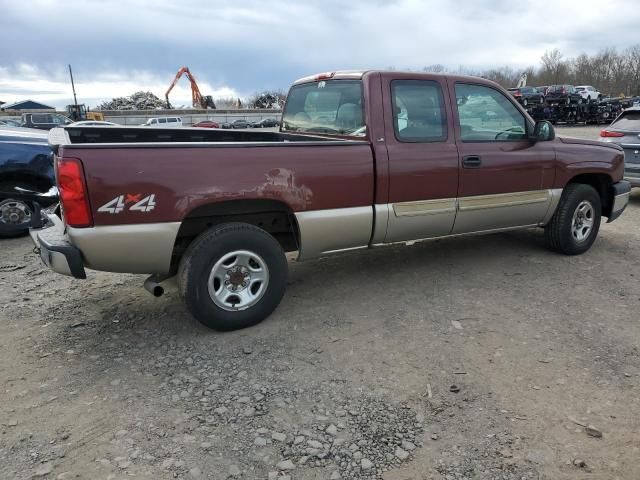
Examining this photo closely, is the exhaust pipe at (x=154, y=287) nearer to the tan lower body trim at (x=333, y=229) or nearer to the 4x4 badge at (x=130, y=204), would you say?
the 4x4 badge at (x=130, y=204)

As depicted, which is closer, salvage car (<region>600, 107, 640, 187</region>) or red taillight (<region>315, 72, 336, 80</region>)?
red taillight (<region>315, 72, 336, 80</region>)

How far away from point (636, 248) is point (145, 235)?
221 inches

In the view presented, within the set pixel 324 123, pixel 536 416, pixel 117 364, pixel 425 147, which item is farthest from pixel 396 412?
pixel 324 123

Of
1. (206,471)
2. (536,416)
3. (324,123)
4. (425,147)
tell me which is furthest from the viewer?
(324,123)

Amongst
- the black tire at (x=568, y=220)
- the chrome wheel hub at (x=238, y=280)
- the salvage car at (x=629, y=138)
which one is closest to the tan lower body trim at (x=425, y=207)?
the chrome wheel hub at (x=238, y=280)

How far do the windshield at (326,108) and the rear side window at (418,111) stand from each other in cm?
32

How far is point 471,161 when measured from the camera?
15.0ft

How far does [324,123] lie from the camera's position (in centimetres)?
479

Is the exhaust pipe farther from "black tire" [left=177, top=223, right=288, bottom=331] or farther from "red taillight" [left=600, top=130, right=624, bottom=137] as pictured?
"red taillight" [left=600, top=130, right=624, bottom=137]

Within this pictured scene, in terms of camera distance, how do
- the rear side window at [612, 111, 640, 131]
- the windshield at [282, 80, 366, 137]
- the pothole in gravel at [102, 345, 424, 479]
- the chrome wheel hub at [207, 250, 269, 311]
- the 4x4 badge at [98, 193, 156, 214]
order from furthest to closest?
1. the rear side window at [612, 111, 640, 131]
2. the windshield at [282, 80, 366, 137]
3. the chrome wheel hub at [207, 250, 269, 311]
4. the 4x4 badge at [98, 193, 156, 214]
5. the pothole in gravel at [102, 345, 424, 479]

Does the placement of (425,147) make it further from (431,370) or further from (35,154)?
(35,154)

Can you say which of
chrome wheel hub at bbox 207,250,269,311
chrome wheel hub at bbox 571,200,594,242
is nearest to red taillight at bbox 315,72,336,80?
chrome wheel hub at bbox 207,250,269,311

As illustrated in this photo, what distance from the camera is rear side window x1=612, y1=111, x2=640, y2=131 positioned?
28.1 ft

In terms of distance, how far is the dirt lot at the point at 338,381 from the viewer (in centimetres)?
252
